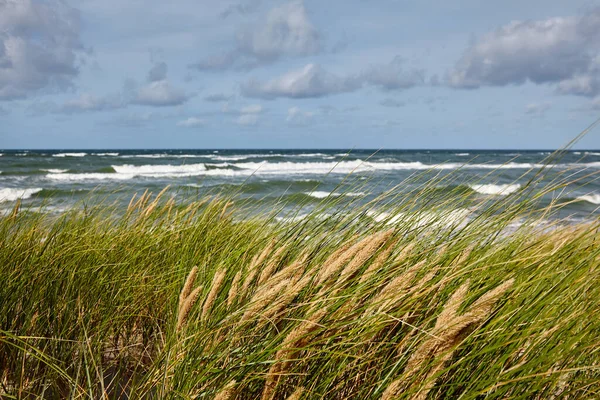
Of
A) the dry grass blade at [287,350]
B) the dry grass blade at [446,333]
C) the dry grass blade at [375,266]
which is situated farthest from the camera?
the dry grass blade at [375,266]

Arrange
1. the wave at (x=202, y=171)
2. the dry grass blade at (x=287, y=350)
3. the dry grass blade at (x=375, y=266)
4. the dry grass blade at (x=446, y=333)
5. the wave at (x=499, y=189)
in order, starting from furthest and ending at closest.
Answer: the wave at (x=202, y=171)
the wave at (x=499, y=189)
the dry grass blade at (x=375, y=266)
the dry grass blade at (x=287, y=350)
the dry grass blade at (x=446, y=333)

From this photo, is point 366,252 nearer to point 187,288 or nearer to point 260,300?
point 260,300

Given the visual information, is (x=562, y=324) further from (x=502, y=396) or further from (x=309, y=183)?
(x=309, y=183)

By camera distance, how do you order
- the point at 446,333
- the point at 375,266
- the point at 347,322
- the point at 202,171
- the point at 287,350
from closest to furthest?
the point at 446,333, the point at 287,350, the point at 347,322, the point at 375,266, the point at 202,171

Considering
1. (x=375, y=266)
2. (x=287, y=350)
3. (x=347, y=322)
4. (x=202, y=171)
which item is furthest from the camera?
(x=202, y=171)

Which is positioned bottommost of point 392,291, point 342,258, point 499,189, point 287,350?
point 499,189

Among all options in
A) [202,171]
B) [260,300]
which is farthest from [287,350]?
[202,171]

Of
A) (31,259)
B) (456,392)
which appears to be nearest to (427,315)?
(456,392)

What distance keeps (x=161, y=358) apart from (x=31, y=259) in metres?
1.44

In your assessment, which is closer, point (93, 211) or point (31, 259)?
point (31, 259)

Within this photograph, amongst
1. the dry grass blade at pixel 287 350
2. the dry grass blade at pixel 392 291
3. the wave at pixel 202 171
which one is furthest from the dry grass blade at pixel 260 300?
the wave at pixel 202 171

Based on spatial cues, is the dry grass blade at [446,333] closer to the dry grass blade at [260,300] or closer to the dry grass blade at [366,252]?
the dry grass blade at [366,252]

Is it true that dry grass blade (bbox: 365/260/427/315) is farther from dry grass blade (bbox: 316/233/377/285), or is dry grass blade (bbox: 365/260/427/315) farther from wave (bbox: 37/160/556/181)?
wave (bbox: 37/160/556/181)

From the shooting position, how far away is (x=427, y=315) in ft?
6.31
